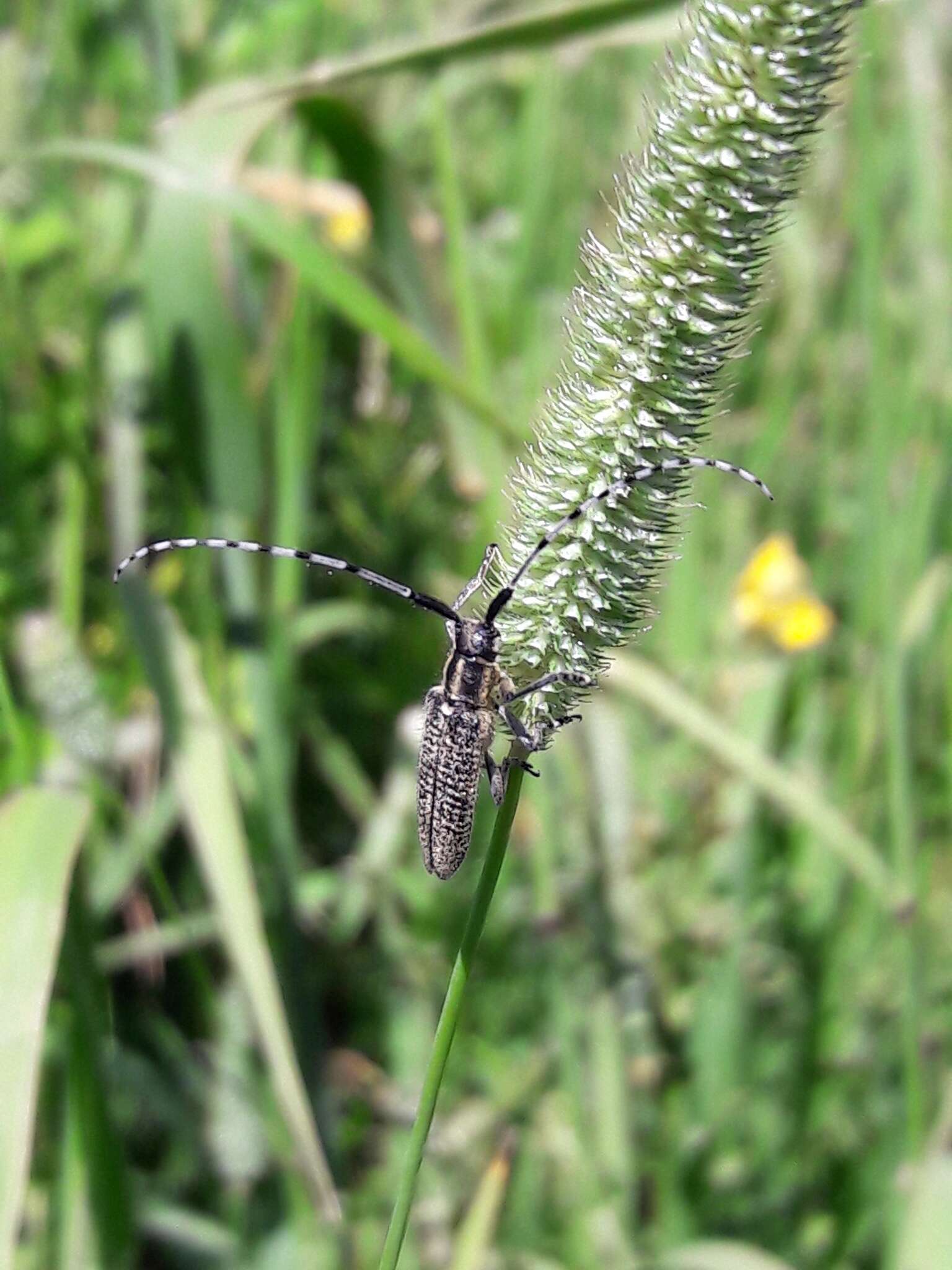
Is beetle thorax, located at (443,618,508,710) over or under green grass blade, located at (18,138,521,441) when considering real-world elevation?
under

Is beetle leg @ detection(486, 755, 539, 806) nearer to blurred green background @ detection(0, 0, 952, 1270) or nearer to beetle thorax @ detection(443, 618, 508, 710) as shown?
beetle thorax @ detection(443, 618, 508, 710)

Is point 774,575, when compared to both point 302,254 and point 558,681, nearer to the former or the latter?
point 302,254

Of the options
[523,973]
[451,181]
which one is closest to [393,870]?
[523,973]

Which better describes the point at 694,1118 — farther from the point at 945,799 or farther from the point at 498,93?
the point at 498,93

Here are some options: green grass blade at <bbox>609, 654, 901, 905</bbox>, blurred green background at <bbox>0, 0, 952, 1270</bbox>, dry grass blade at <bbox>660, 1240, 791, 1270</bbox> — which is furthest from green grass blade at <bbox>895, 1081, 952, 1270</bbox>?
green grass blade at <bbox>609, 654, 901, 905</bbox>

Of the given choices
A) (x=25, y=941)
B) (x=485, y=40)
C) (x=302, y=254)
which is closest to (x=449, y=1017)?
(x=25, y=941)

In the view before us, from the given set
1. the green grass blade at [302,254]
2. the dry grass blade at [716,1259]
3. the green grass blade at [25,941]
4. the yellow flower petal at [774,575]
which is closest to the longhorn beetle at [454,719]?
the green grass blade at [25,941]
